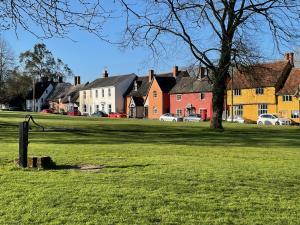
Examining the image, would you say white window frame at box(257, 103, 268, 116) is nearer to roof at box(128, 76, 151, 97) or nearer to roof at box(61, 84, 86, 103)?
roof at box(128, 76, 151, 97)

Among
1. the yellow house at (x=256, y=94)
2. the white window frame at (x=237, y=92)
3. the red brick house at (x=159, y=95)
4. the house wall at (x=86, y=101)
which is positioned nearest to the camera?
the yellow house at (x=256, y=94)

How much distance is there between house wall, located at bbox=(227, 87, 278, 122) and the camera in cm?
7650

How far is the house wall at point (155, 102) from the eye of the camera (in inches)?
3787

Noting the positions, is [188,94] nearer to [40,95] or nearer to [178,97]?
[178,97]

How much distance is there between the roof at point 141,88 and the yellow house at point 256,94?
22.8 metres

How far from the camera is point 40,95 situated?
13775 centimetres

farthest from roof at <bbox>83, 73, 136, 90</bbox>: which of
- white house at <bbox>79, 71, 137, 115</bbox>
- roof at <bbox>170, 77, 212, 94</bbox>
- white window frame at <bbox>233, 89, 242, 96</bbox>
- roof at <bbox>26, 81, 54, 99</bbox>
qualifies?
white window frame at <bbox>233, 89, 242, 96</bbox>

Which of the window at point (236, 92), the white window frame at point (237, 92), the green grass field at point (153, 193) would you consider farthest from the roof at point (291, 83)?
the green grass field at point (153, 193)

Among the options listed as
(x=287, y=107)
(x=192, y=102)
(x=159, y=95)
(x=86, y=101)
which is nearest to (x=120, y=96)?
(x=159, y=95)

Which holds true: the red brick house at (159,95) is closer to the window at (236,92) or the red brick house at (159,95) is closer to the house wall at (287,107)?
the window at (236,92)

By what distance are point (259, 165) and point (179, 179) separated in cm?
371

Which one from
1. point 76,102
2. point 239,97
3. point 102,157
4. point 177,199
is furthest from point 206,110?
point 177,199

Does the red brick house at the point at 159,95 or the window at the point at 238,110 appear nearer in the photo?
the window at the point at 238,110

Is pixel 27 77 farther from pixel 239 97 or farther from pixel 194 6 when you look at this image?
pixel 194 6
